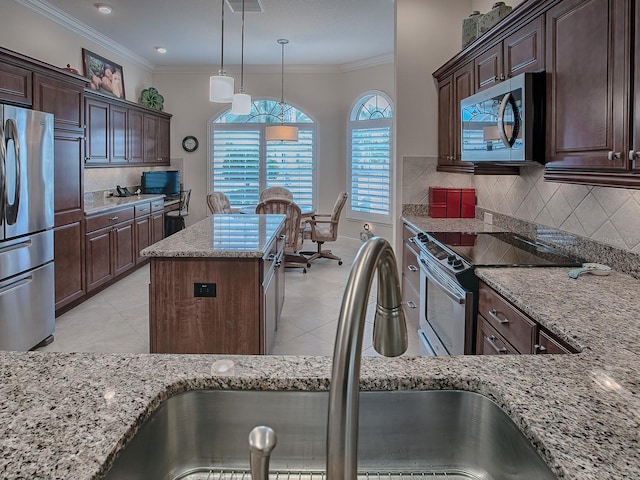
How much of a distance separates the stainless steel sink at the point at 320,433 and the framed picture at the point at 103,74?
5622mm

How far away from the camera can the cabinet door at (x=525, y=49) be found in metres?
2.43

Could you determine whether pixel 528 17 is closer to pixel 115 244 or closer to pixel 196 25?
pixel 196 25

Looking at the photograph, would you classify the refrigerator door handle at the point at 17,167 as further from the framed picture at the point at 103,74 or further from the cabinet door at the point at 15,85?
the framed picture at the point at 103,74

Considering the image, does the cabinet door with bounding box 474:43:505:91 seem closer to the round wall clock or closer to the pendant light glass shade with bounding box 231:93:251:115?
the pendant light glass shade with bounding box 231:93:251:115

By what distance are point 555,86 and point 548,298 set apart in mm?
1105

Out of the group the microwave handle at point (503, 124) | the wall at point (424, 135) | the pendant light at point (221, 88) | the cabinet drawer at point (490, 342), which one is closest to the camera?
the cabinet drawer at point (490, 342)

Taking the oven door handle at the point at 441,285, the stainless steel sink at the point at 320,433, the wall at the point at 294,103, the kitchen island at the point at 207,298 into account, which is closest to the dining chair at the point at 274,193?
the wall at the point at 294,103

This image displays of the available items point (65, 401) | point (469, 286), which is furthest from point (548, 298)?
point (65, 401)

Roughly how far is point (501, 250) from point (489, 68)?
128cm

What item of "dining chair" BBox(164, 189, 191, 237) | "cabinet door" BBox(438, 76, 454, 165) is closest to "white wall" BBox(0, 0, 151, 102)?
"dining chair" BBox(164, 189, 191, 237)

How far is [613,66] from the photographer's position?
1814 mm

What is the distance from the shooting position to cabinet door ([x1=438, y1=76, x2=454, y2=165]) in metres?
4.02

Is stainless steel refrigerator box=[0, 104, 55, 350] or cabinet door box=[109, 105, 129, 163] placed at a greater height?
cabinet door box=[109, 105, 129, 163]

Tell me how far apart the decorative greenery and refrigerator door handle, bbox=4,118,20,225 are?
425cm
